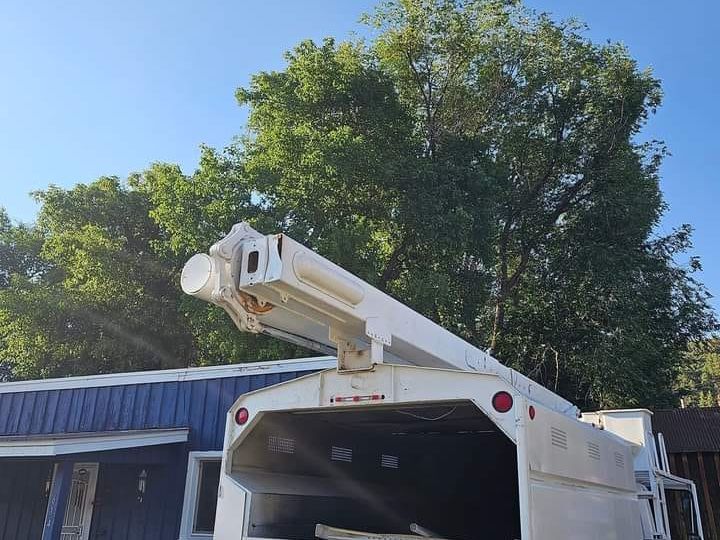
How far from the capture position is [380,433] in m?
6.17

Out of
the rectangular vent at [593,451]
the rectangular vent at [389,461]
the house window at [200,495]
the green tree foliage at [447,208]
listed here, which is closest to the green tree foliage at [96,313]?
the green tree foliage at [447,208]

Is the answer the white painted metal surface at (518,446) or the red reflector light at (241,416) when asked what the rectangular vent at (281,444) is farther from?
the red reflector light at (241,416)

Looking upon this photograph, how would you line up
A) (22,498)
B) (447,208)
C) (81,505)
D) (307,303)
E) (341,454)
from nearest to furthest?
(307,303), (341,454), (81,505), (22,498), (447,208)

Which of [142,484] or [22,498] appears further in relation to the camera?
[22,498]

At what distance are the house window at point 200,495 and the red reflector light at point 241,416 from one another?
466 centimetres

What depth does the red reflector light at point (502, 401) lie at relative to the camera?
3785 mm

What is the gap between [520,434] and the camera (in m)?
3.72

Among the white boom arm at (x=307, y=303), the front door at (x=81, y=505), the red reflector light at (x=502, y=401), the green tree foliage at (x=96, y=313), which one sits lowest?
the front door at (x=81, y=505)

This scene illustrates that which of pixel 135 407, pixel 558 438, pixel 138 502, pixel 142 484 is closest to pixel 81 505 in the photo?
pixel 138 502

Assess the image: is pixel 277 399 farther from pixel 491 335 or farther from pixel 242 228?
pixel 491 335

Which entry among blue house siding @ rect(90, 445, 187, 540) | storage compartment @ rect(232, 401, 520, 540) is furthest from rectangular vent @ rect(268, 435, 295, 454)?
blue house siding @ rect(90, 445, 187, 540)

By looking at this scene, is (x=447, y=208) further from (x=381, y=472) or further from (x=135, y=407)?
(x=381, y=472)

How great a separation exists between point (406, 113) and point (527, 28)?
571cm

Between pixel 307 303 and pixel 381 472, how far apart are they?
9.68ft
